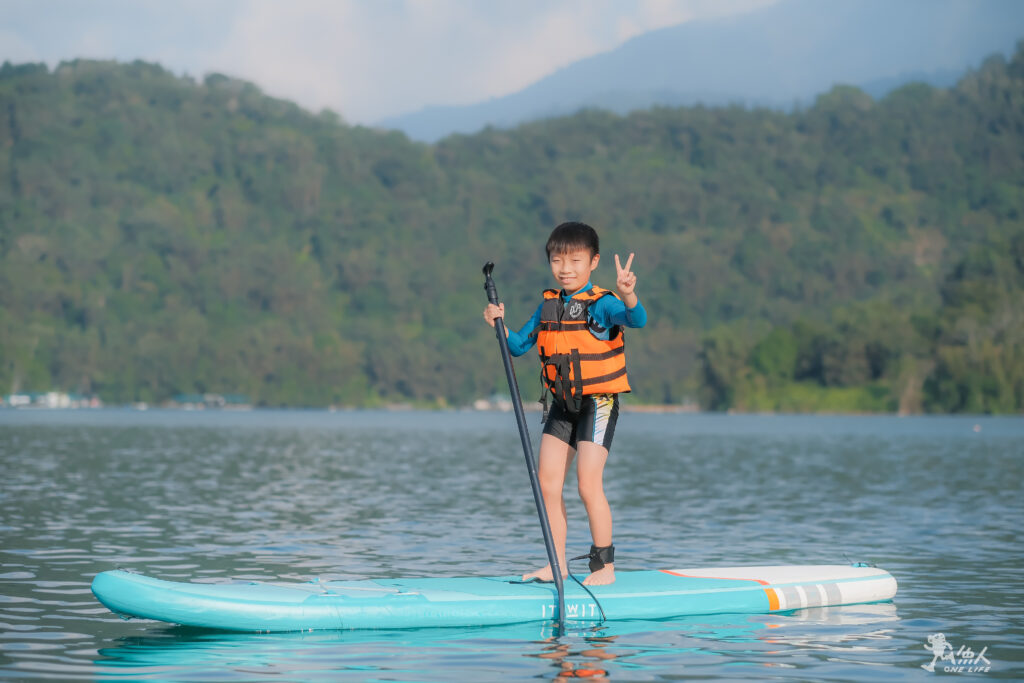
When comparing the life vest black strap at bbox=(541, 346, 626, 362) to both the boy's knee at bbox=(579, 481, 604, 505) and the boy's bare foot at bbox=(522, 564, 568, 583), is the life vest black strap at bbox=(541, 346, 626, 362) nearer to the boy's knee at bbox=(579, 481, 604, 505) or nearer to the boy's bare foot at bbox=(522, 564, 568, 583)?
the boy's knee at bbox=(579, 481, 604, 505)

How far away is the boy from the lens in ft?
37.2

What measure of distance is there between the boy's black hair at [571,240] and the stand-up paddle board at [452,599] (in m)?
2.84

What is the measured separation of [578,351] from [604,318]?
0.36 m

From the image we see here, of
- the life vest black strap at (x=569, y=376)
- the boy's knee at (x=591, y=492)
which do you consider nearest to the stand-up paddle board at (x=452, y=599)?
the boy's knee at (x=591, y=492)

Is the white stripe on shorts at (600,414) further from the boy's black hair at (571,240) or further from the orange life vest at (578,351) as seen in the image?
the boy's black hair at (571,240)

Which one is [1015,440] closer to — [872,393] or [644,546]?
[644,546]

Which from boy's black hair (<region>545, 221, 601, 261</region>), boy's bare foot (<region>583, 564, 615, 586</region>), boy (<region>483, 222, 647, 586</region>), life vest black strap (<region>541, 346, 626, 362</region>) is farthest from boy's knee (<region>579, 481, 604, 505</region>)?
boy's black hair (<region>545, 221, 601, 261</region>)

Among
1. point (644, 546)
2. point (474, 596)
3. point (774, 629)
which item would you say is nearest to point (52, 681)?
point (474, 596)

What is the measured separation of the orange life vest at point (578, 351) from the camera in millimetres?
11336

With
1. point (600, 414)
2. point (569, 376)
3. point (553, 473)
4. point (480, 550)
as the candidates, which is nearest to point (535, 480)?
point (553, 473)

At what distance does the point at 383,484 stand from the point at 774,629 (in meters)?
20.4

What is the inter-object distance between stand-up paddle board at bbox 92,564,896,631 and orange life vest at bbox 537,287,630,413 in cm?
169

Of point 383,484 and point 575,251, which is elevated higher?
point 575,251

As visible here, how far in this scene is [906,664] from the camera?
34.5 feet
